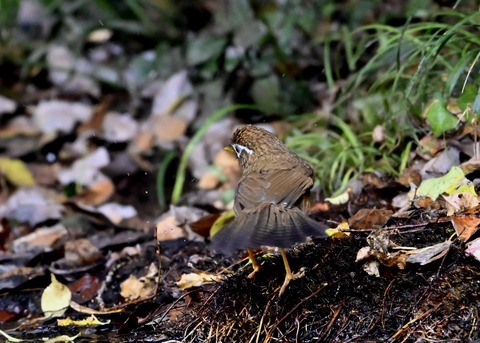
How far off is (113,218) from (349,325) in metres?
3.48

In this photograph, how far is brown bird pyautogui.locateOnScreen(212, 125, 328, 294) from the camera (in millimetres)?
3533

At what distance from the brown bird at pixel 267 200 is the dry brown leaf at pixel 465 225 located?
618mm

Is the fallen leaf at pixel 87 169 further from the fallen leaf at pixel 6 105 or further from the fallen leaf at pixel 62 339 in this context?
the fallen leaf at pixel 62 339

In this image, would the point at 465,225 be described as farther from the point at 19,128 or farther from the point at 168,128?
the point at 19,128

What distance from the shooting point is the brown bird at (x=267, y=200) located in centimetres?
353

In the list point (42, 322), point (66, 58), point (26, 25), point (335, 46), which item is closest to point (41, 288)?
point (42, 322)

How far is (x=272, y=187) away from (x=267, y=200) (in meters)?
0.16

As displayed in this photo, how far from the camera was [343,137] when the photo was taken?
230 inches

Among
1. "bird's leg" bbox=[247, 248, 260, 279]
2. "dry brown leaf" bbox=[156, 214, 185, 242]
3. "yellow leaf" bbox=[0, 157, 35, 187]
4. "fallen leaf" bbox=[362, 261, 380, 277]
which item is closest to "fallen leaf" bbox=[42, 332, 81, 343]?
"bird's leg" bbox=[247, 248, 260, 279]

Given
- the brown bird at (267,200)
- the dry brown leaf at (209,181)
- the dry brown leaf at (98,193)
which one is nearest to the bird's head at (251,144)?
the brown bird at (267,200)

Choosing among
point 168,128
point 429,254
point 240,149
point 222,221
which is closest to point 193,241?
point 222,221

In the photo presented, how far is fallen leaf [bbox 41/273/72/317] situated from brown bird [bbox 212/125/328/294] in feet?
4.12

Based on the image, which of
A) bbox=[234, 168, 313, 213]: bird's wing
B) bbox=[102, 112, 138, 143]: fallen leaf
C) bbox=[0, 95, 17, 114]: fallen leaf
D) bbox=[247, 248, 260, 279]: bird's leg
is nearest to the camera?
bbox=[247, 248, 260, 279]: bird's leg

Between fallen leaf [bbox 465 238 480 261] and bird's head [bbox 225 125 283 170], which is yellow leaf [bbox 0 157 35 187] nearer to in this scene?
bird's head [bbox 225 125 283 170]
